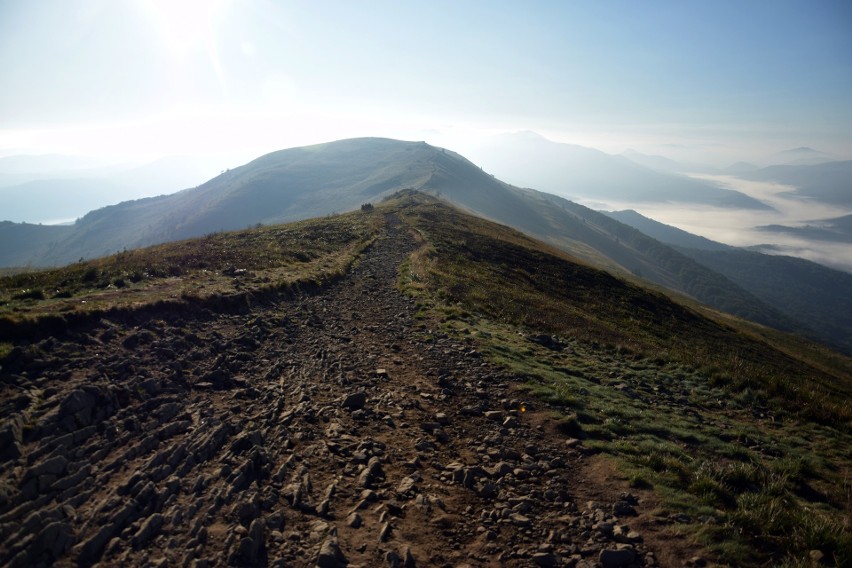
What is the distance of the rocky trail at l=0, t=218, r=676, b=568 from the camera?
6.50m

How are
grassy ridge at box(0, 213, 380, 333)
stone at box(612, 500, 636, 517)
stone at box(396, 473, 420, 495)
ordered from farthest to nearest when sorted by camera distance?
grassy ridge at box(0, 213, 380, 333)
stone at box(396, 473, 420, 495)
stone at box(612, 500, 636, 517)

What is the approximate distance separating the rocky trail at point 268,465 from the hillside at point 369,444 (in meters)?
0.04

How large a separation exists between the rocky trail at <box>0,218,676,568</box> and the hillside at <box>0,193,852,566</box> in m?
0.04

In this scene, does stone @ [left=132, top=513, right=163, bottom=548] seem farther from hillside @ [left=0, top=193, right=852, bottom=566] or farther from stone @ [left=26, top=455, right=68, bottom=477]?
stone @ [left=26, top=455, right=68, bottom=477]

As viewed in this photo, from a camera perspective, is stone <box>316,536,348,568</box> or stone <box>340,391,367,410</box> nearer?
stone <box>316,536,348,568</box>

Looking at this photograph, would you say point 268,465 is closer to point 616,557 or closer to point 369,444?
point 369,444

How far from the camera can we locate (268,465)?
851cm

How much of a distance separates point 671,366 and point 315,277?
20.3 m

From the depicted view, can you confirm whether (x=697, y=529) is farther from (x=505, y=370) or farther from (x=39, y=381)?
(x=39, y=381)

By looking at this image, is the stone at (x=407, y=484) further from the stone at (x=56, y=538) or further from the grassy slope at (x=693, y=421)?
the stone at (x=56, y=538)

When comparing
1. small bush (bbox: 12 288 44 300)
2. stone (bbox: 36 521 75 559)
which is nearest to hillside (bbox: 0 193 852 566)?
stone (bbox: 36 521 75 559)

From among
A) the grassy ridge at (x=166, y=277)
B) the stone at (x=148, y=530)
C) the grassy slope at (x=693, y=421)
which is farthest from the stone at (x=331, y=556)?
the grassy ridge at (x=166, y=277)

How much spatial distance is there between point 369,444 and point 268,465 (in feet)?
7.44

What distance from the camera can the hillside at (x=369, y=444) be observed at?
262 inches
